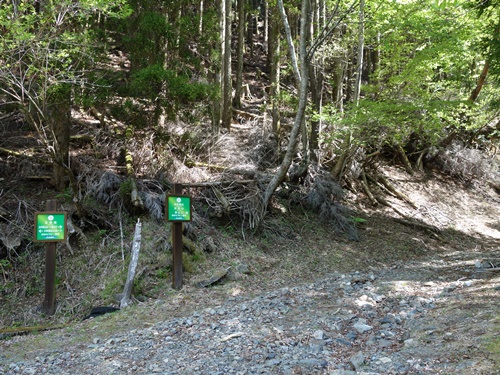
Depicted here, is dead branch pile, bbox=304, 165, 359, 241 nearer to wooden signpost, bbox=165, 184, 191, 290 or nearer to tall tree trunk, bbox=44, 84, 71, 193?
wooden signpost, bbox=165, 184, 191, 290

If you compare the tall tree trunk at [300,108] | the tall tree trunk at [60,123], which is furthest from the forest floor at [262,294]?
the tall tree trunk at [300,108]

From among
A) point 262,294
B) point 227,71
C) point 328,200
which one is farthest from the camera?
point 227,71

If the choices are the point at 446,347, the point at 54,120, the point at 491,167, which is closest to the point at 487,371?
the point at 446,347

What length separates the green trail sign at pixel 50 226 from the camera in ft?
25.2

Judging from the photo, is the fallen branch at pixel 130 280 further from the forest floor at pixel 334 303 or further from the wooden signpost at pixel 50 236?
the wooden signpost at pixel 50 236

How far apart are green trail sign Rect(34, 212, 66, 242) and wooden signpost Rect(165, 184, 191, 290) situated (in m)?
1.84

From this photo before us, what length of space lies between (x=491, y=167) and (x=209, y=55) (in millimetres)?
13454

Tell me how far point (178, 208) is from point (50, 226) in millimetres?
2245

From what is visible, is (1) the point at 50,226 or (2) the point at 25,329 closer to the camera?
(2) the point at 25,329

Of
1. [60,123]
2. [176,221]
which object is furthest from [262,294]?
[60,123]

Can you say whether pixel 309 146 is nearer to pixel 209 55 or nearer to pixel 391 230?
pixel 391 230

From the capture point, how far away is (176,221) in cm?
818

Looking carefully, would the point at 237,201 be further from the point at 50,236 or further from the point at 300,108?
the point at 50,236

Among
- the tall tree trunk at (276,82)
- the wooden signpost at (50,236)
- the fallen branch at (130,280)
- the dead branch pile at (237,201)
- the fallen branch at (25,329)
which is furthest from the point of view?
the tall tree trunk at (276,82)
